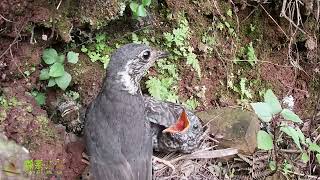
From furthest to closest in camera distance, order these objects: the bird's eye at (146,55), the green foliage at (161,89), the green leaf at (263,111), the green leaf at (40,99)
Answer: the green foliage at (161,89)
the green leaf at (40,99)
the bird's eye at (146,55)
the green leaf at (263,111)

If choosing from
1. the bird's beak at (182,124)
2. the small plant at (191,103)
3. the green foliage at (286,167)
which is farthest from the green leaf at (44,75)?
the green foliage at (286,167)

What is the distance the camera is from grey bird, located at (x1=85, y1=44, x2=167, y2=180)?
496cm

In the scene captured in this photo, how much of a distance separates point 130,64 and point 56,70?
73cm

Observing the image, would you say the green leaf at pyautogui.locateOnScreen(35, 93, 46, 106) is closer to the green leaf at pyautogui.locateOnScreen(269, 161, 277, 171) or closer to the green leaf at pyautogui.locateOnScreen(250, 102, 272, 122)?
the green leaf at pyautogui.locateOnScreen(250, 102, 272, 122)

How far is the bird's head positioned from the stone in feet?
3.09

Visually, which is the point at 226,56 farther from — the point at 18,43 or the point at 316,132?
the point at 18,43

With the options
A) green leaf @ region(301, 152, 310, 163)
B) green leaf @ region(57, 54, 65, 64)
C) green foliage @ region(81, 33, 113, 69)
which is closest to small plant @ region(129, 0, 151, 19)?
green foliage @ region(81, 33, 113, 69)

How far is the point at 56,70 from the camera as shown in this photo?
5414 mm

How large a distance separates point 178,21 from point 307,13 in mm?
1384

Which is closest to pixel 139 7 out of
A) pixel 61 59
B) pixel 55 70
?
pixel 61 59

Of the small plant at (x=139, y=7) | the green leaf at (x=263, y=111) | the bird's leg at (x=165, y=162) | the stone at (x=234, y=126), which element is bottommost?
the bird's leg at (x=165, y=162)

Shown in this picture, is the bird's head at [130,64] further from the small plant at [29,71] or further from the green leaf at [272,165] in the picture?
the green leaf at [272,165]

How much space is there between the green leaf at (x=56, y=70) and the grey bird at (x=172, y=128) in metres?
0.81

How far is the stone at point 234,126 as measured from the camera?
223 inches
